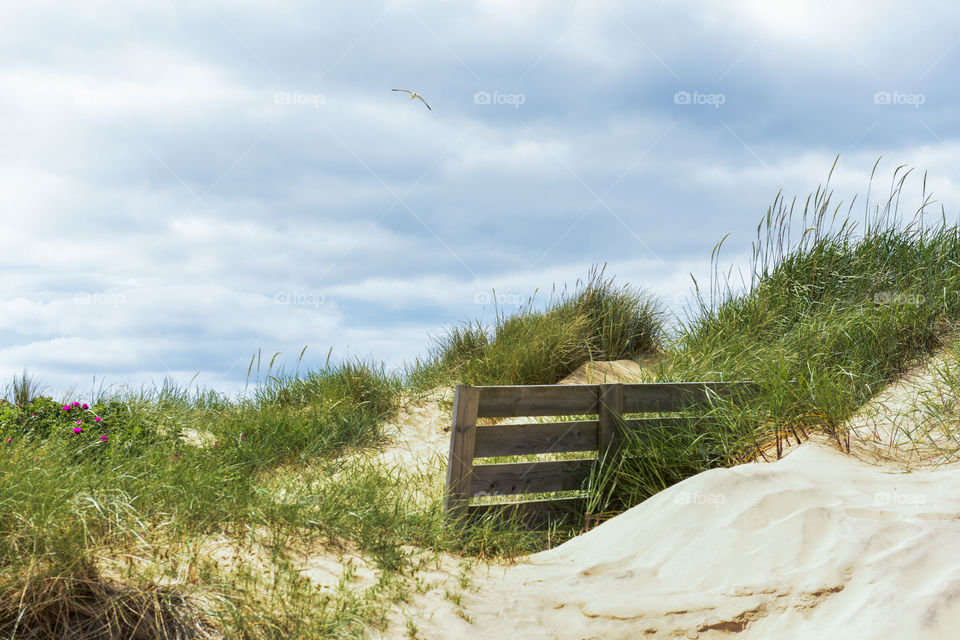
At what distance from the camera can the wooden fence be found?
17.7 feet

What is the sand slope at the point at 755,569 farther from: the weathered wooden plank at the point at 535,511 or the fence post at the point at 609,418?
the fence post at the point at 609,418

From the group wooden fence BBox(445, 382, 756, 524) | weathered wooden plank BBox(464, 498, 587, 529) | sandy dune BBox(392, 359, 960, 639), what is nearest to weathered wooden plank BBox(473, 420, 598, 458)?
wooden fence BBox(445, 382, 756, 524)

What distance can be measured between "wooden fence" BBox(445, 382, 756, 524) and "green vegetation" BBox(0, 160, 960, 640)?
219 mm

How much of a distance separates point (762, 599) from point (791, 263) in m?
6.52

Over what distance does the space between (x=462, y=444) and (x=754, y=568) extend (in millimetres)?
2443

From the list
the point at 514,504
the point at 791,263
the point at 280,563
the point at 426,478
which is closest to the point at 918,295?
the point at 791,263

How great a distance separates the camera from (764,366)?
21.6ft

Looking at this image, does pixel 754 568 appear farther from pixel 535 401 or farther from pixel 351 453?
pixel 351 453

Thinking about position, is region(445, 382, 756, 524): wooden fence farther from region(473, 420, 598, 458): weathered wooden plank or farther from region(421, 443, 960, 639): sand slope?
region(421, 443, 960, 639): sand slope

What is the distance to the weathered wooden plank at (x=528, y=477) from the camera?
216 inches

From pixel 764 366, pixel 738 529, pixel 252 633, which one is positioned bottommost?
pixel 252 633

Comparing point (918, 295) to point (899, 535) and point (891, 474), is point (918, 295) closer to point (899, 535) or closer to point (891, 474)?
point (891, 474)

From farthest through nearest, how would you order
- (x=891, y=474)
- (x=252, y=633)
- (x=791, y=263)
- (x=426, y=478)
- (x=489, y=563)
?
1. (x=791, y=263)
2. (x=426, y=478)
3. (x=891, y=474)
4. (x=489, y=563)
5. (x=252, y=633)

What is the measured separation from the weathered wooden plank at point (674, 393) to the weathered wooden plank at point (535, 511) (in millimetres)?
996
